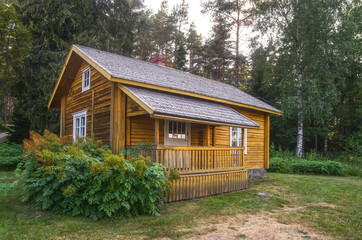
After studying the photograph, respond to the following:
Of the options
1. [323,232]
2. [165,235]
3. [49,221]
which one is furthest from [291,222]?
[49,221]

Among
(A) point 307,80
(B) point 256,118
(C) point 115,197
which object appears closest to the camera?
(C) point 115,197

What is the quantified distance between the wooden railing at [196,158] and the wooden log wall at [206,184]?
21 centimetres

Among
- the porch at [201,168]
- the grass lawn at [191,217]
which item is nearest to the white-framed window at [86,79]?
the grass lawn at [191,217]

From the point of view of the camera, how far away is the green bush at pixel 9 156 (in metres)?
12.9

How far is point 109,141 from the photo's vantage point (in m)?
8.63

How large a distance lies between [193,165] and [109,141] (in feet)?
9.70

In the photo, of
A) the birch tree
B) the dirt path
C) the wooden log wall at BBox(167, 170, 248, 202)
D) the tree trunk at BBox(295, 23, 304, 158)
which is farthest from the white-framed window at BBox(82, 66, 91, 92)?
the tree trunk at BBox(295, 23, 304, 158)

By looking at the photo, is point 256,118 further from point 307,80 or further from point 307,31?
point 307,31

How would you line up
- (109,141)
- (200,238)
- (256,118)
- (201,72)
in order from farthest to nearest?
(201,72) → (256,118) → (109,141) → (200,238)

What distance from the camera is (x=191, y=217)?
573 cm

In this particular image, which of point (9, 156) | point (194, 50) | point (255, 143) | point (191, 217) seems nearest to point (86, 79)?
point (9, 156)

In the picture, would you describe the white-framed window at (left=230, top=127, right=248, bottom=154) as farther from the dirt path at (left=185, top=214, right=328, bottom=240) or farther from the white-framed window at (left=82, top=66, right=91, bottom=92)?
the white-framed window at (left=82, top=66, right=91, bottom=92)

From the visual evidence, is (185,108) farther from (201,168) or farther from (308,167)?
(308,167)

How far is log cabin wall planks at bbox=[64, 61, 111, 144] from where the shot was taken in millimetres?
9000
